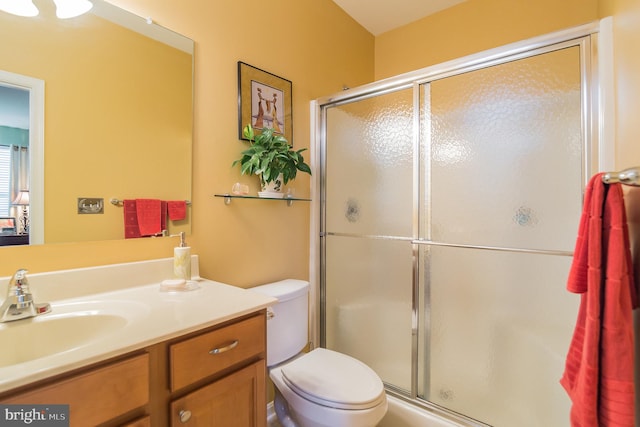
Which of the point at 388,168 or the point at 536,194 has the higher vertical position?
the point at 388,168

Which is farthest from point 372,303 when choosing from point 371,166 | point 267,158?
point 267,158

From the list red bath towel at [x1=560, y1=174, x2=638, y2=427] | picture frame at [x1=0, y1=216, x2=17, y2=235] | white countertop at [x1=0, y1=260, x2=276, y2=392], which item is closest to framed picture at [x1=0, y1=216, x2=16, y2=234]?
picture frame at [x1=0, y1=216, x2=17, y2=235]

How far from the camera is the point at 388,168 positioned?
5.95 ft

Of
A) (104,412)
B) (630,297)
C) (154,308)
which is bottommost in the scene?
(104,412)

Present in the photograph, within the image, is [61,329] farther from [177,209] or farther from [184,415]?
[177,209]

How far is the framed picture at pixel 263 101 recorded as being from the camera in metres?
1.59

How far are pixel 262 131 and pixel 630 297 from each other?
155 centimetres

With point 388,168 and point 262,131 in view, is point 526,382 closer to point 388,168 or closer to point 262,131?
point 388,168

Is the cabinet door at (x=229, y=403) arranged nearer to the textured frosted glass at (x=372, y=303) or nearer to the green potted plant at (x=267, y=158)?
the green potted plant at (x=267, y=158)

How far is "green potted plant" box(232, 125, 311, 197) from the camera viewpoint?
155 centimetres

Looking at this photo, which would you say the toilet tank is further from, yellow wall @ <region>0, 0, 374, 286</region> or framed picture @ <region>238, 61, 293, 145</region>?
framed picture @ <region>238, 61, 293, 145</region>

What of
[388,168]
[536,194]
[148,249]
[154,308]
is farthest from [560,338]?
[148,249]

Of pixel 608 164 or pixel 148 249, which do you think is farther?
pixel 148 249

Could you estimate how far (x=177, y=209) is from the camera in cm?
133
